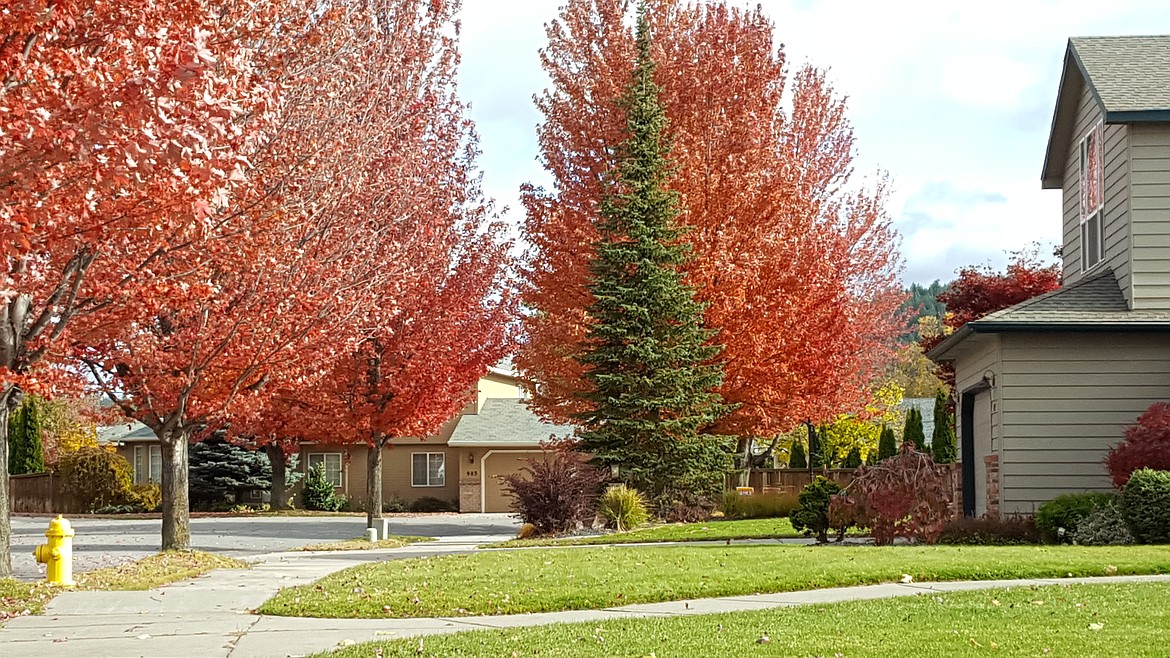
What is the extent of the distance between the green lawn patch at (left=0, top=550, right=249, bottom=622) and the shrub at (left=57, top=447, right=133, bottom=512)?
2602 centimetres

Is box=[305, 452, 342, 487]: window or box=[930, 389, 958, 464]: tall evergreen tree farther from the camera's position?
box=[305, 452, 342, 487]: window

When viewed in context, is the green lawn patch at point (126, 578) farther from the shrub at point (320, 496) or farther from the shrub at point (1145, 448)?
the shrub at point (320, 496)

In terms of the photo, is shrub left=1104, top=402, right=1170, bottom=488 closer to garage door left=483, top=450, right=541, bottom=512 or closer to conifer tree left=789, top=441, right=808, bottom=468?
conifer tree left=789, top=441, right=808, bottom=468

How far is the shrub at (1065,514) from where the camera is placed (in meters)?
16.5

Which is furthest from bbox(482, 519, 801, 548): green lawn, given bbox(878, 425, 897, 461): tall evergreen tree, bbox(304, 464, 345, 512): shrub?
bbox(304, 464, 345, 512): shrub

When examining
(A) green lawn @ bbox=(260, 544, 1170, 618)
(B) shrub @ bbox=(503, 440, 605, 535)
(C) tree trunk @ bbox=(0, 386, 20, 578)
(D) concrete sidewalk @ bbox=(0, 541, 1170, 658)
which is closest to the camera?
(D) concrete sidewalk @ bbox=(0, 541, 1170, 658)

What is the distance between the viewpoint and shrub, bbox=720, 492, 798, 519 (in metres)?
25.9

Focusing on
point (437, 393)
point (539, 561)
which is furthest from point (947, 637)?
point (437, 393)

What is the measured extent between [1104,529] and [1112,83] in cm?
764

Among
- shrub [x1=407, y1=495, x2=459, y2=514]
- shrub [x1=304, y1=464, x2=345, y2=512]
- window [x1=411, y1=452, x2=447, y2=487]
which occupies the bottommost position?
shrub [x1=407, y1=495, x2=459, y2=514]

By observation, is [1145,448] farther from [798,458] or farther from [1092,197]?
[798,458]

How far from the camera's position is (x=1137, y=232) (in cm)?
1872

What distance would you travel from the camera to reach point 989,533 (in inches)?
680

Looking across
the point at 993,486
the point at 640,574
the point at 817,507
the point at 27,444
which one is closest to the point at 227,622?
the point at 640,574
